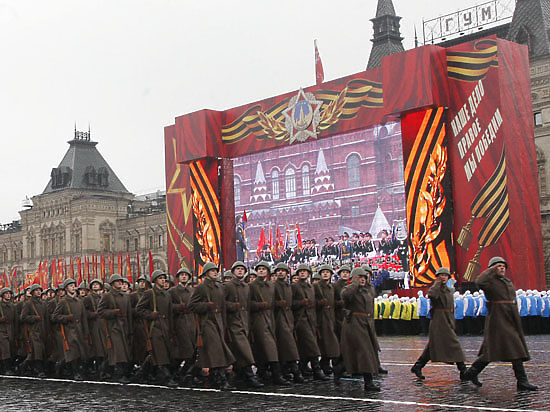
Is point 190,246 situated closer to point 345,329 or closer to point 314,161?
point 314,161

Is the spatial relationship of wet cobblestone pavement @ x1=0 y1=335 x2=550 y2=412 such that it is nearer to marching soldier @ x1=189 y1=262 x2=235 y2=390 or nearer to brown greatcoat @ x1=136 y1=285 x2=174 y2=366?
marching soldier @ x1=189 y1=262 x2=235 y2=390

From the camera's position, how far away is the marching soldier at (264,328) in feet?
36.3

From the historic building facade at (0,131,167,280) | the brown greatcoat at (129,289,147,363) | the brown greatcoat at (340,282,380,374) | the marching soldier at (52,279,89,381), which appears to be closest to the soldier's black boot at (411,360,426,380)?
the brown greatcoat at (340,282,380,374)

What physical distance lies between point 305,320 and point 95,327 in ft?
12.4

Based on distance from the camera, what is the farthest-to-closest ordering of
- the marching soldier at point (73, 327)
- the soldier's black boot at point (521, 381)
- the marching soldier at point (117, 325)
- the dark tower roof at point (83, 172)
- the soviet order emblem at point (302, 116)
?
the dark tower roof at point (83, 172), the soviet order emblem at point (302, 116), the marching soldier at point (73, 327), the marching soldier at point (117, 325), the soldier's black boot at point (521, 381)

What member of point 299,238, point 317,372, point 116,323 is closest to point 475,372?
point 317,372

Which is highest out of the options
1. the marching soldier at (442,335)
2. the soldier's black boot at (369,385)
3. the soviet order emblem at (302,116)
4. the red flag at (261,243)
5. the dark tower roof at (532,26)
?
the dark tower roof at (532,26)

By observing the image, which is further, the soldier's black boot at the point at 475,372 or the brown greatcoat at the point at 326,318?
the brown greatcoat at the point at 326,318

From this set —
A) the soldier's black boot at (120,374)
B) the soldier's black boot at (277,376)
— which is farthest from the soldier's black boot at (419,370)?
the soldier's black boot at (120,374)

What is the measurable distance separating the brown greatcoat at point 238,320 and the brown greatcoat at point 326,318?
121 centimetres

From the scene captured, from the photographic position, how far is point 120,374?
41.5 ft

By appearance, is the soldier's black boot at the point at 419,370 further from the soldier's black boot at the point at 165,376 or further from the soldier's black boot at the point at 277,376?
the soldier's black boot at the point at 165,376

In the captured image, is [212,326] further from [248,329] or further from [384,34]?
[384,34]

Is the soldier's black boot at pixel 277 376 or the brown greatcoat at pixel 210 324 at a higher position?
the brown greatcoat at pixel 210 324
